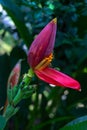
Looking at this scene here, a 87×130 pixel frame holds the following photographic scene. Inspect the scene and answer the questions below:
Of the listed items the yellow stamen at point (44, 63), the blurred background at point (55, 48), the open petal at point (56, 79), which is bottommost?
the blurred background at point (55, 48)

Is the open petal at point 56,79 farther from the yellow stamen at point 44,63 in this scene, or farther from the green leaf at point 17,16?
the green leaf at point 17,16

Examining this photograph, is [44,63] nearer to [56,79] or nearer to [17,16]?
[56,79]

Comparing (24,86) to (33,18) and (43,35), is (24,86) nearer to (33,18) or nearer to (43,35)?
(43,35)

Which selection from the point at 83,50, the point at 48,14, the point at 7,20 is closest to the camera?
the point at 48,14

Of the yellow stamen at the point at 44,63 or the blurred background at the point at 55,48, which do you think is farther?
the blurred background at the point at 55,48

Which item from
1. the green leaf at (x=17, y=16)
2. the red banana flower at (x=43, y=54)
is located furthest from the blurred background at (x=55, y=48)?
the red banana flower at (x=43, y=54)

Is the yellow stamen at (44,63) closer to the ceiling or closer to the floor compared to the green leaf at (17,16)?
closer to the ceiling

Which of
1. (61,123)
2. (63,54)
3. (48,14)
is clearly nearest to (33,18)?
(48,14)

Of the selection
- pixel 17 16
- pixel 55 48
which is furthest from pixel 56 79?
pixel 55 48
